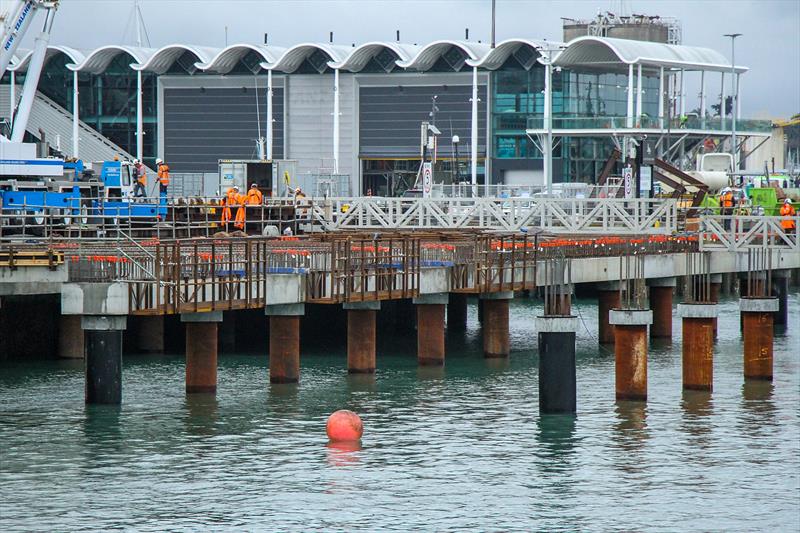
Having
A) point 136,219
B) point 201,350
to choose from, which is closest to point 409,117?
point 136,219

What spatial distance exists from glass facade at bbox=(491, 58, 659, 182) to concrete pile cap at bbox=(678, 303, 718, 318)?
61.3 metres

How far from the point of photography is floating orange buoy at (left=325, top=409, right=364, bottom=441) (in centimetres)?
3566

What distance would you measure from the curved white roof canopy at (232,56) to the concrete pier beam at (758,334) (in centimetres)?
6677

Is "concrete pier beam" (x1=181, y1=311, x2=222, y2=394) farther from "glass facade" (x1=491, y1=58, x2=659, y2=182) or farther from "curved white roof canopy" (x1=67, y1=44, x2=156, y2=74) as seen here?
"curved white roof canopy" (x1=67, y1=44, x2=156, y2=74)

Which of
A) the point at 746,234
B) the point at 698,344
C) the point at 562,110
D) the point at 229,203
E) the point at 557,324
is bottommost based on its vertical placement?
the point at 698,344

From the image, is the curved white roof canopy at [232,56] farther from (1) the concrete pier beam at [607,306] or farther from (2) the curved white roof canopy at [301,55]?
(1) the concrete pier beam at [607,306]

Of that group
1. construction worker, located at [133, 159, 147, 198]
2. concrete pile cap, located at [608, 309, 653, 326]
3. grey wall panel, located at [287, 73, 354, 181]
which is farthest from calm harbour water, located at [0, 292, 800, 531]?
grey wall panel, located at [287, 73, 354, 181]

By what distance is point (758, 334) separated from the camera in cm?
4516

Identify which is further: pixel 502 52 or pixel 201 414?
pixel 502 52

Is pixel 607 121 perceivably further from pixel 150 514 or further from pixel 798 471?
pixel 150 514

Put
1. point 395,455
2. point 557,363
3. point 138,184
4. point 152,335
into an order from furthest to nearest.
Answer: point 138,184 → point 152,335 → point 557,363 → point 395,455

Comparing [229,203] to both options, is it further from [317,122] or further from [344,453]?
[317,122]

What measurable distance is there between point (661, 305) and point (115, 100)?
63486 millimetres

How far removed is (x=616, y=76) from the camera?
108 m
